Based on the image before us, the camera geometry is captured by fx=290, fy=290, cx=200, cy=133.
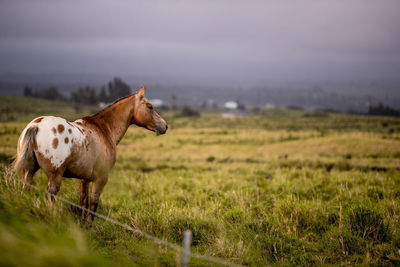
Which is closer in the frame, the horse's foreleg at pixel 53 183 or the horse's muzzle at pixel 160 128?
the horse's foreleg at pixel 53 183

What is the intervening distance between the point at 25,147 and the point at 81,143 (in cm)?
91

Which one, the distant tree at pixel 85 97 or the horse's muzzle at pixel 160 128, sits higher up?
the distant tree at pixel 85 97

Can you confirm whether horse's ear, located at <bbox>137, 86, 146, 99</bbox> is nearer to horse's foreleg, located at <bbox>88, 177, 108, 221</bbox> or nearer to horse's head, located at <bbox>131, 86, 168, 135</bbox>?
horse's head, located at <bbox>131, 86, 168, 135</bbox>

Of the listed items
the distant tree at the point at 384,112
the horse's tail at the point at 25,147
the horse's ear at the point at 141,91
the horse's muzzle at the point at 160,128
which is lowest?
the horse's tail at the point at 25,147

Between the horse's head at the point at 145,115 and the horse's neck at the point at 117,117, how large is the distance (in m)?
0.16

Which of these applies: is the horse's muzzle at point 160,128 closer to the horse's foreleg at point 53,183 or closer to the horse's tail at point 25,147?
the horse's foreleg at point 53,183

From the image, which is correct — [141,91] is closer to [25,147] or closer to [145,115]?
[145,115]

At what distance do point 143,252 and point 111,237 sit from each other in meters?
0.92

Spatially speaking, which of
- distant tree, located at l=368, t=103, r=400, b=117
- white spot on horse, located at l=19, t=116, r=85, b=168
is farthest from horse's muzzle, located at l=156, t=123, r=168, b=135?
distant tree, located at l=368, t=103, r=400, b=117

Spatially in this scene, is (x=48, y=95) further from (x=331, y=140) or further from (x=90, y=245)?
(x=90, y=245)

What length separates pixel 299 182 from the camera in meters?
11.0

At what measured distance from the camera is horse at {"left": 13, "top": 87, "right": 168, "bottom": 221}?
14.9 feet

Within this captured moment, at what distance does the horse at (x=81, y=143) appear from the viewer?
14.9 feet

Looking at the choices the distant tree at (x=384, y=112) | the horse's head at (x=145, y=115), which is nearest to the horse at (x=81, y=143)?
the horse's head at (x=145, y=115)
